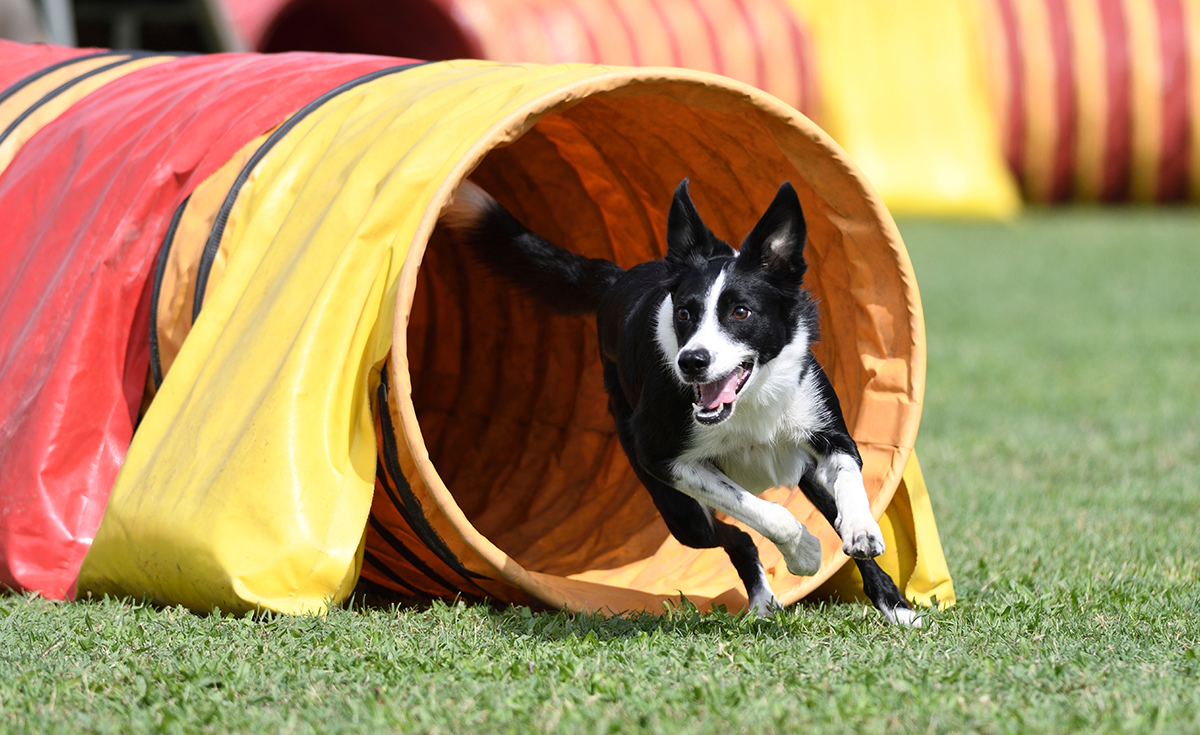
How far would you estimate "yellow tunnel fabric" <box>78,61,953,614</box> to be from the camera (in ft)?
12.4

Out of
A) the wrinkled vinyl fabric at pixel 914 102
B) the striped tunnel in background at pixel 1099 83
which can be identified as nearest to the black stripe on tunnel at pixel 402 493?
the wrinkled vinyl fabric at pixel 914 102

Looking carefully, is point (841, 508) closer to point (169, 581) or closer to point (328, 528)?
point (328, 528)

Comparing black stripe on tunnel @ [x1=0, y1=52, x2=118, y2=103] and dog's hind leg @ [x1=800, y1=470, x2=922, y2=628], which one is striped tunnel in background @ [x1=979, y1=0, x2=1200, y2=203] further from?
dog's hind leg @ [x1=800, y1=470, x2=922, y2=628]

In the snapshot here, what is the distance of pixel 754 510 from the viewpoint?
3898 mm

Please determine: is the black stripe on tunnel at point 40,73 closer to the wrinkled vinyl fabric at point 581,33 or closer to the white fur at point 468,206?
the white fur at point 468,206

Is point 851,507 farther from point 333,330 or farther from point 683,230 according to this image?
point 333,330

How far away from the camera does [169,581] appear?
3893 mm

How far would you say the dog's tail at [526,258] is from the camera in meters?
4.82

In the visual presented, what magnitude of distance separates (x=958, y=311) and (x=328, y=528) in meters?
7.79

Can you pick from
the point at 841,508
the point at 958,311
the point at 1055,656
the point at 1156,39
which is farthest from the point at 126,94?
the point at 1156,39

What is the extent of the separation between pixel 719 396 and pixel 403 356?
0.92 meters

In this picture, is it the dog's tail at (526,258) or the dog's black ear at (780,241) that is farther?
the dog's tail at (526,258)

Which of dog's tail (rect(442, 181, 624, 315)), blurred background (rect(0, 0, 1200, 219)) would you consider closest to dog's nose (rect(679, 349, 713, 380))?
→ dog's tail (rect(442, 181, 624, 315))

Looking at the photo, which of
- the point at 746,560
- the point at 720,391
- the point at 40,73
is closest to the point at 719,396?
the point at 720,391
